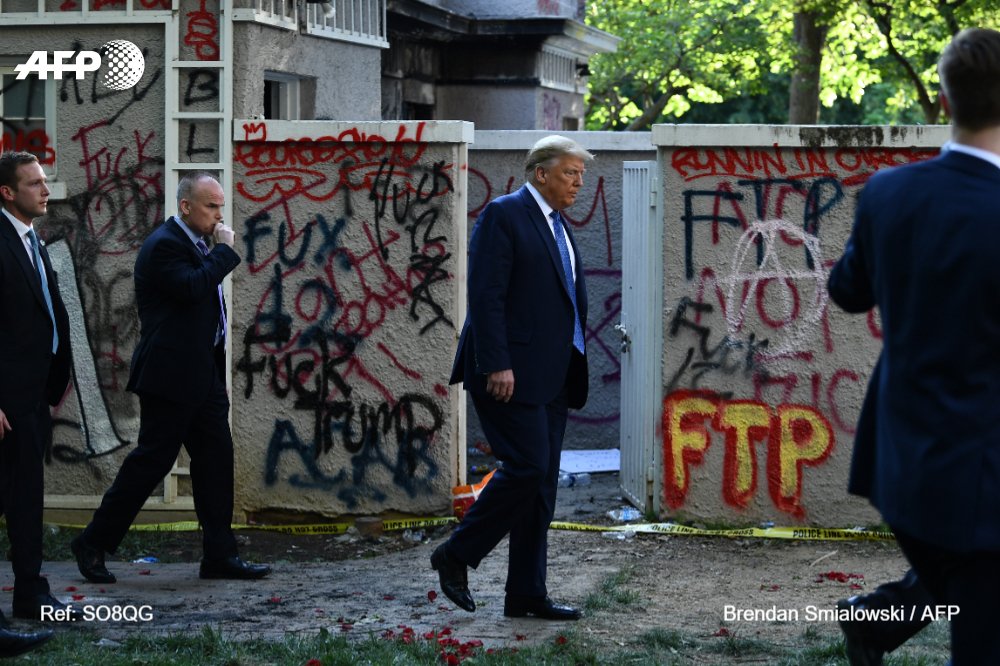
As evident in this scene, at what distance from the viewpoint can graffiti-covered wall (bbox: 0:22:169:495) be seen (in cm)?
819

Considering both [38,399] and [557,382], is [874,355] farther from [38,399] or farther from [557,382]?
[38,399]

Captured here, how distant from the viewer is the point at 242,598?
6.42 metres

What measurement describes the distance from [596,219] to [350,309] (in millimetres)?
2952

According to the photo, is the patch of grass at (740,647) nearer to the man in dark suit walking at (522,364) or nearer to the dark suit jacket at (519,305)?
the man in dark suit walking at (522,364)

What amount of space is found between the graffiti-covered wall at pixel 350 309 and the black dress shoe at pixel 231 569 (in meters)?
1.34

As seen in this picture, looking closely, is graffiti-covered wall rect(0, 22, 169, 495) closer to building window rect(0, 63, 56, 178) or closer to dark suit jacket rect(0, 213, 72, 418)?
building window rect(0, 63, 56, 178)

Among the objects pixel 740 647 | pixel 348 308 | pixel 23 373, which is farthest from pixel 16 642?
pixel 348 308

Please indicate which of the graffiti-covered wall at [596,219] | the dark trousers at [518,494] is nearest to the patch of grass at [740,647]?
the dark trousers at [518,494]

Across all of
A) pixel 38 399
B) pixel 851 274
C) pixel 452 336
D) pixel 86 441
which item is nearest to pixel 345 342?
pixel 452 336

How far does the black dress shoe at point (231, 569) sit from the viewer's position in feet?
22.5

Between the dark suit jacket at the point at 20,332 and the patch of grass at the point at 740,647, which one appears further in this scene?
the dark suit jacket at the point at 20,332

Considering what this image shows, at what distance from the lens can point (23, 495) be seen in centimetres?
586

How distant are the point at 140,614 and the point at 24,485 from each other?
2.36 feet

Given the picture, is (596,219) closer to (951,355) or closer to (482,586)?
(482,586)
